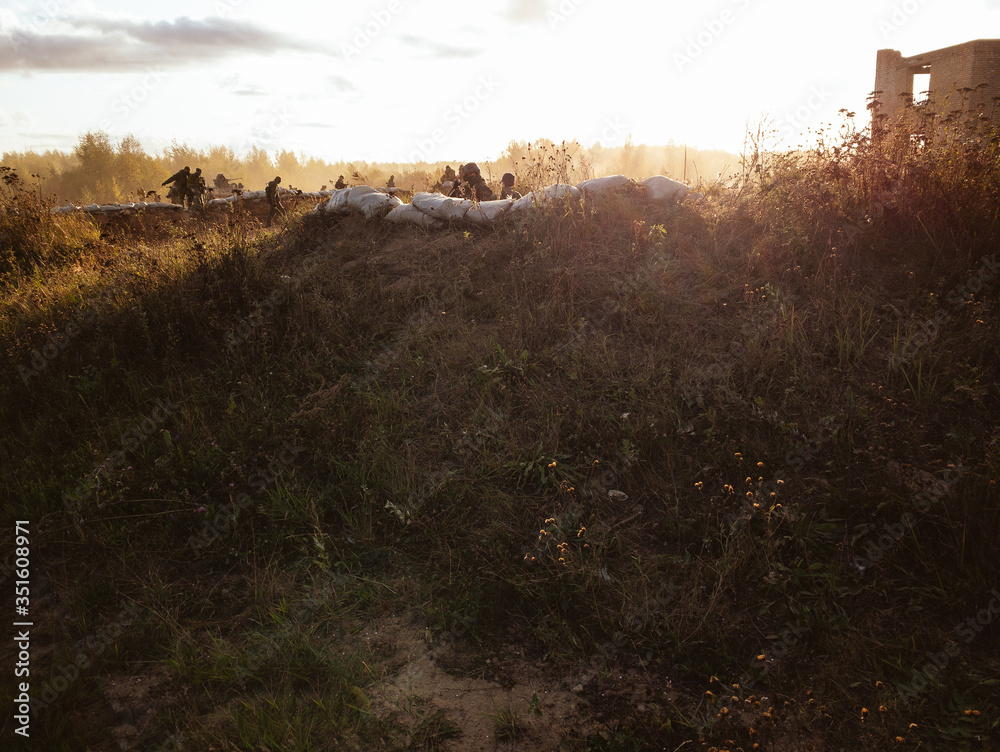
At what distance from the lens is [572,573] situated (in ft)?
7.81

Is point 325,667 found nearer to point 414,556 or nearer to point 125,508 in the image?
point 414,556

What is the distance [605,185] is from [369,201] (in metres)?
2.89

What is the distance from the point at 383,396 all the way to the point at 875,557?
113 inches

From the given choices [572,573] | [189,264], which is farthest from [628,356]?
[189,264]

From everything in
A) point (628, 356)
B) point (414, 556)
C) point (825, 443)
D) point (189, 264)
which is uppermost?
point (189, 264)

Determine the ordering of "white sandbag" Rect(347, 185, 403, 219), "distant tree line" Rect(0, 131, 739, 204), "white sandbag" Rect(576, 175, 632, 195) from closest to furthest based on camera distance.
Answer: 1. "white sandbag" Rect(576, 175, 632, 195)
2. "white sandbag" Rect(347, 185, 403, 219)
3. "distant tree line" Rect(0, 131, 739, 204)

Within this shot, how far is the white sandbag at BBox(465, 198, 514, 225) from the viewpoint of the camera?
545cm

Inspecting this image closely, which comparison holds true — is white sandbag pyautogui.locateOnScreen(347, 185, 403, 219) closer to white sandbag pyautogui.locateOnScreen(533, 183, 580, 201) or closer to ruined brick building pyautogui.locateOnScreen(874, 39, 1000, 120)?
white sandbag pyautogui.locateOnScreen(533, 183, 580, 201)

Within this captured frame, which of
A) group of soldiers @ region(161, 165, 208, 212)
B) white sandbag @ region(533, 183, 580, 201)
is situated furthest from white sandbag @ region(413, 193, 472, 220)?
group of soldiers @ region(161, 165, 208, 212)

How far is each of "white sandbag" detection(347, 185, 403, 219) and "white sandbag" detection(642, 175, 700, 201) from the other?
3.04m

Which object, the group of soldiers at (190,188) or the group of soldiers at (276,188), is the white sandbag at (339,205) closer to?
the group of soldiers at (276,188)

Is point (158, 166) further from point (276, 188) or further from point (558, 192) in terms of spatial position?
point (558, 192)

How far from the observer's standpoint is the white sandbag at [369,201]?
630 cm

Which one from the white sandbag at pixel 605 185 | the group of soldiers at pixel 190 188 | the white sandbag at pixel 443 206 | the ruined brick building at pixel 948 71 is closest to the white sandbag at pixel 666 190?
the white sandbag at pixel 605 185
